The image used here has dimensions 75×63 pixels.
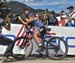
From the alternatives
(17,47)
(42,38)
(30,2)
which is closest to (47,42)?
(42,38)

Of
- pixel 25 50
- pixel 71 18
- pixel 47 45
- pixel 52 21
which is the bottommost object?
pixel 25 50

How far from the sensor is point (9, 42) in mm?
12750

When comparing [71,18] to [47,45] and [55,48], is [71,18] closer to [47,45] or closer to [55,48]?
[55,48]

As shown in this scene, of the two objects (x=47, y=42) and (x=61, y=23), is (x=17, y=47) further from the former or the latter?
(x=61, y=23)

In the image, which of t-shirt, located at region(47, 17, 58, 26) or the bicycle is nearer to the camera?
the bicycle

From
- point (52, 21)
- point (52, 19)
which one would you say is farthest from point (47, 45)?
point (52, 19)

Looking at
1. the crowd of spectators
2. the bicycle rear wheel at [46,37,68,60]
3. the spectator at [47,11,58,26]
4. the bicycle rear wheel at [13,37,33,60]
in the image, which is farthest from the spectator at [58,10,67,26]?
the bicycle rear wheel at [13,37,33,60]

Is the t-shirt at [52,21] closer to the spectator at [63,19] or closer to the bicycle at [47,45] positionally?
the spectator at [63,19]

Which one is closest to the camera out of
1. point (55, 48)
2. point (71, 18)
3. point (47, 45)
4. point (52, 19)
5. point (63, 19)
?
point (47, 45)

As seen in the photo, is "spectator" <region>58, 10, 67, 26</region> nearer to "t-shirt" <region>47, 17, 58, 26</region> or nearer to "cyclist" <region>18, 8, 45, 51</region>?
"t-shirt" <region>47, 17, 58, 26</region>

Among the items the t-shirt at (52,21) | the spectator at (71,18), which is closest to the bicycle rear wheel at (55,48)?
the spectator at (71,18)

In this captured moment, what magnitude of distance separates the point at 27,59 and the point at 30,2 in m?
4.09

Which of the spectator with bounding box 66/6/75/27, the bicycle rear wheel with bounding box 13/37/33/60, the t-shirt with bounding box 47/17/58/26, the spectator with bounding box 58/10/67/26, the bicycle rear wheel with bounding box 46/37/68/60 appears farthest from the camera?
the t-shirt with bounding box 47/17/58/26

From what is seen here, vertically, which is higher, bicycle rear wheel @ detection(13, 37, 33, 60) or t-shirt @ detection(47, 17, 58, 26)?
t-shirt @ detection(47, 17, 58, 26)
